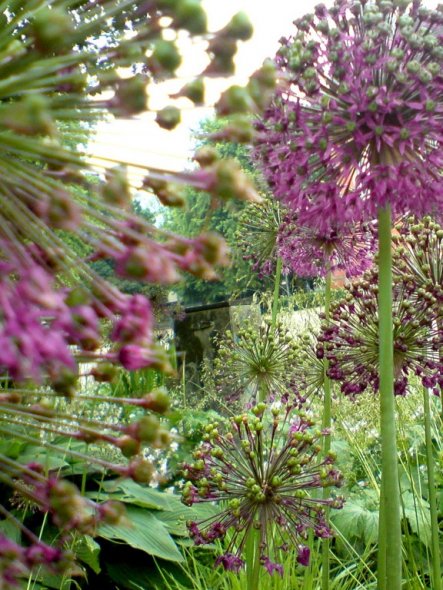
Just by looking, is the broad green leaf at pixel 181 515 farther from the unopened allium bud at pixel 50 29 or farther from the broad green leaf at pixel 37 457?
the unopened allium bud at pixel 50 29

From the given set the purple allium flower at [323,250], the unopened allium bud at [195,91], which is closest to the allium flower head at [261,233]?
the purple allium flower at [323,250]

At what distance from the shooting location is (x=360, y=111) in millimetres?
1526

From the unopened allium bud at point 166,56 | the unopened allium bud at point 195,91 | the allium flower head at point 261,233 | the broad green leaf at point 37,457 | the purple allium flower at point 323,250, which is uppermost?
the allium flower head at point 261,233

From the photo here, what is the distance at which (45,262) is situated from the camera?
643 mm

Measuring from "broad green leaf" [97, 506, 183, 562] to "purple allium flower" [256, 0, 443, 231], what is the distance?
2.44 metres

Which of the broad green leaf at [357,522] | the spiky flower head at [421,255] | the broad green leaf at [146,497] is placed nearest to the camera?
the spiky flower head at [421,255]

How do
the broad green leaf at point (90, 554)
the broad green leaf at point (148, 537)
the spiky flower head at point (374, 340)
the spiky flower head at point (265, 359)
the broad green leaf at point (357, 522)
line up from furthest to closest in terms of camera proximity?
1. the broad green leaf at point (357, 522)
2. the broad green leaf at point (148, 537)
3. the spiky flower head at point (265, 359)
4. the broad green leaf at point (90, 554)
5. the spiky flower head at point (374, 340)

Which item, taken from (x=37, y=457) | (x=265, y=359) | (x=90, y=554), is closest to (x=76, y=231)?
(x=265, y=359)

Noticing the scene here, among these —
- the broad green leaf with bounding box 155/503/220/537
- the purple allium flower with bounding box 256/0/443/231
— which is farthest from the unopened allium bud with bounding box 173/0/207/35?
the broad green leaf with bounding box 155/503/220/537

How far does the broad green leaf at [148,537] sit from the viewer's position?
354 centimetres

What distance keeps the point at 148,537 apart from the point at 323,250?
1787 mm

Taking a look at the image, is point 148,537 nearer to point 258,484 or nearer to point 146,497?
point 146,497

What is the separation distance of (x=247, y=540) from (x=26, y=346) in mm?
1988

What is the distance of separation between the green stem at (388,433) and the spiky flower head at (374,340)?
0.65 meters
